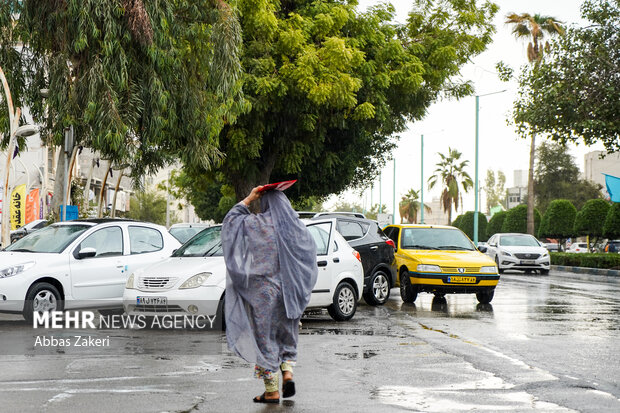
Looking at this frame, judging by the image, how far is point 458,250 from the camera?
17.5 metres

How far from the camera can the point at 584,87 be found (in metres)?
30.4

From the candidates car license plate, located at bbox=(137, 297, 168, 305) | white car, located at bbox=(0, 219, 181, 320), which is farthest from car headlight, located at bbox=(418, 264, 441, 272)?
car license plate, located at bbox=(137, 297, 168, 305)

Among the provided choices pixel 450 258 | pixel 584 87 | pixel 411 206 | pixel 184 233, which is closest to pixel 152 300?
pixel 450 258

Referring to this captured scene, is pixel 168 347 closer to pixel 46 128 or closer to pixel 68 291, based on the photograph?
pixel 68 291

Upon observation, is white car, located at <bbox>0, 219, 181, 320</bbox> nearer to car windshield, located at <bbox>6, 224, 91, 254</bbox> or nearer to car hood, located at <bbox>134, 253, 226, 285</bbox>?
Answer: car windshield, located at <bbox>6, 224, 91, 254</bbox>

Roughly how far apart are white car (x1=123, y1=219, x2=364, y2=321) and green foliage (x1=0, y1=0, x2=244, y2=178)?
16.3 ft

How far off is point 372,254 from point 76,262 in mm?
5885

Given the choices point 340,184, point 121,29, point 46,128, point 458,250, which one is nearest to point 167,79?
point 121,29

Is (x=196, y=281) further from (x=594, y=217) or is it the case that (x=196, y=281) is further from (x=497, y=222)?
(x=497, y=222)

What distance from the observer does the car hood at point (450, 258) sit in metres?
16.4

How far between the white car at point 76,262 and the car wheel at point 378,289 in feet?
13.3

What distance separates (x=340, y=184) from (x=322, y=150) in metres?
5.52

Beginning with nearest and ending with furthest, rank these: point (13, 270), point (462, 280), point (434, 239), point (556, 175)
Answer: point (13, 270) → point (462, 280) → point (434, 239) → point (556, 175)

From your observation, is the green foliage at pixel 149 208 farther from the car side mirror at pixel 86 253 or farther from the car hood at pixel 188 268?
the car hood at pixel 188 268
